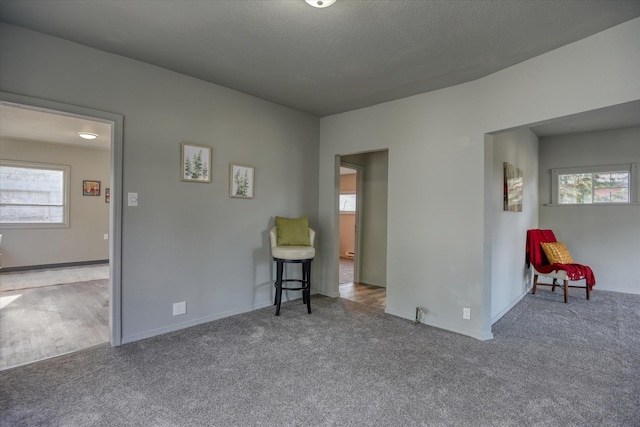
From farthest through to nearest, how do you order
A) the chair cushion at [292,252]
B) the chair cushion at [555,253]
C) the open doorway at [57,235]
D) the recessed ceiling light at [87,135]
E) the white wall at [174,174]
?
the recessed ceiling light at [87,135]
the chair cushion at [555,253]
the chair cushion at [292,252]
the open doorway at [57,235]
the white wall at [174,174]

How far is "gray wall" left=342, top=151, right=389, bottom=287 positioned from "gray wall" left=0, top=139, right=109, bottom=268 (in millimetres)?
5977

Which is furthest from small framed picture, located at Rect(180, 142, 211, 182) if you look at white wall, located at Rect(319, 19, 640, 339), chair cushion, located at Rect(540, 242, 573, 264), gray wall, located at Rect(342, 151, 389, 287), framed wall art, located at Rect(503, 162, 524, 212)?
chair cushion, located at Rect(540, 242, 573, 264)

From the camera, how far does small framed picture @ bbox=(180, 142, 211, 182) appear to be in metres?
3.18

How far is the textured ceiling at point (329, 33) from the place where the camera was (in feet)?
6.68

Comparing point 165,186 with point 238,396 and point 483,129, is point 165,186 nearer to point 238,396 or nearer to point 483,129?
point 238,396

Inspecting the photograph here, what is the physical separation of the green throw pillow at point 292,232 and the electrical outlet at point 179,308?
1.23 metres

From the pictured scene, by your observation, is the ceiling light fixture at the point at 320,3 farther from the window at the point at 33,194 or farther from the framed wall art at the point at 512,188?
the window at the point at 33,194

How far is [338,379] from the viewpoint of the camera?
7.38ft

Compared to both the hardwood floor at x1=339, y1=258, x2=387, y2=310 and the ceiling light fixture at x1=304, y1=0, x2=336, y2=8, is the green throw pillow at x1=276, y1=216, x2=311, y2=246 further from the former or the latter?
the ceiling light fixture at x1=304, y1=0, x2=336, y2=8

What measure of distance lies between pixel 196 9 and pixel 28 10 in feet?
3.85

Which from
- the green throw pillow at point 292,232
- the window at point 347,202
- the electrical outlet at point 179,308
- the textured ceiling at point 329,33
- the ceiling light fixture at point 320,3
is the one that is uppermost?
the textured ceiling at point 329,33

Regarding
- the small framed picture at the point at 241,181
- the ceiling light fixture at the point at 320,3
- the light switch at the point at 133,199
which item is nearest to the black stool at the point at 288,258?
the small framed picture at the point at 241,181

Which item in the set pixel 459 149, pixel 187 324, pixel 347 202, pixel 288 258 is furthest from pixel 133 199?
pixel 347 202

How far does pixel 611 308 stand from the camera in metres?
4.08
